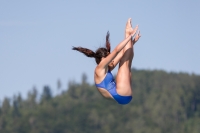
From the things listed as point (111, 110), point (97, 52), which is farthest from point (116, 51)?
Answer: point (111, 110)

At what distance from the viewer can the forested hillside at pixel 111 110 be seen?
129250 mm

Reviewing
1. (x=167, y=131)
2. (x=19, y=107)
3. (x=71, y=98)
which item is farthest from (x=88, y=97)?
(x=167, y=131)

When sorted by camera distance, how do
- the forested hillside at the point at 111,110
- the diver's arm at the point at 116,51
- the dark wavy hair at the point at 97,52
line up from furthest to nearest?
1. the forested hillside at the point at 111,110
2. the dark wavy hair at the point at 97,52
3. the diver's arm at the point at 116,51

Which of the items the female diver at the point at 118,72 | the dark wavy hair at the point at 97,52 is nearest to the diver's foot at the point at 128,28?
the female diver at the point at 118,72

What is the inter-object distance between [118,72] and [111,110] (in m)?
121

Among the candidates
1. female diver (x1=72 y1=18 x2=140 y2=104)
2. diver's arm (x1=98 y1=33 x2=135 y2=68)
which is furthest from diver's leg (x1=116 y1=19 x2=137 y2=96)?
diver's arm (x1=98 y1=33 x2=135 y2=68)

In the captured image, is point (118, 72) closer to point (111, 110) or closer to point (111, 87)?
point (111, 87)

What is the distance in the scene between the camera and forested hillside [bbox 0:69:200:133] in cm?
12925

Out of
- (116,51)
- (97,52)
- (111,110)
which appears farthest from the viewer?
(111,110)

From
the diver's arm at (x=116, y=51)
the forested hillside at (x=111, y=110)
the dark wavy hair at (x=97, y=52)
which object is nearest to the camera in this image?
the diver's arm at (x=116, y=51)

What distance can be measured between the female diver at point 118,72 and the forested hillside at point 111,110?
107076 mm

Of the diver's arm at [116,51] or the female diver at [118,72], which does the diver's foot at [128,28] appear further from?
the diver's arm at [116,51]

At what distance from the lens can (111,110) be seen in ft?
445

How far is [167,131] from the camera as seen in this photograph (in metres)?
124
